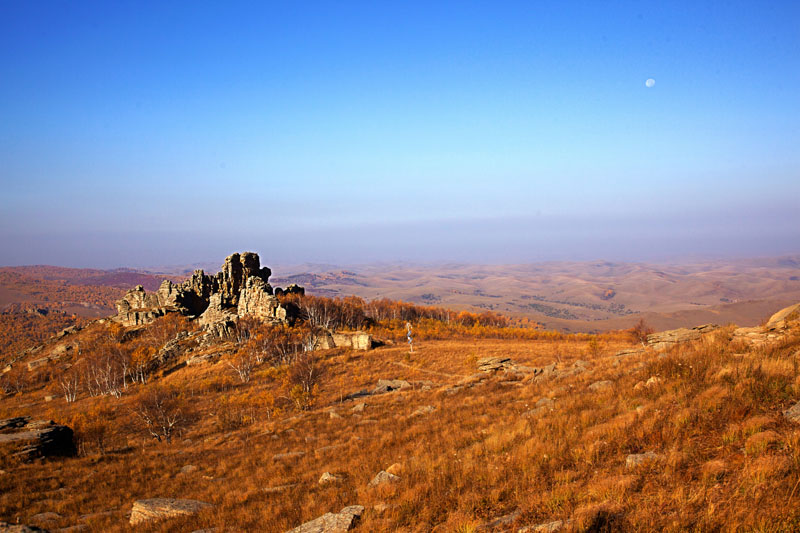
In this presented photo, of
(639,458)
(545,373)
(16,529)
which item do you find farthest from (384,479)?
(545,373)

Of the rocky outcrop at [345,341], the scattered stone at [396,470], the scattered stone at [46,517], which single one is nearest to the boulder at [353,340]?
the rocky outcrop at [345,341]

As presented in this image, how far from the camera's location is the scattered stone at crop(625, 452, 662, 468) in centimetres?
843

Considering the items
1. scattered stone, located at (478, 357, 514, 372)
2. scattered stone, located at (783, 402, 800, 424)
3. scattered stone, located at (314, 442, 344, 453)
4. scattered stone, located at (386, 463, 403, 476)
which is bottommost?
scattered stone, located at (478, 357, 514, 372)

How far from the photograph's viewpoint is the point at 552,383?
2269cm

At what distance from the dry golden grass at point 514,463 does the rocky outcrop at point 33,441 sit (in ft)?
3.65

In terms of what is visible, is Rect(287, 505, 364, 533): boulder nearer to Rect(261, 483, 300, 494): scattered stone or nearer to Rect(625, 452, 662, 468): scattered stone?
Rect(261, 483, 300, 494): scattered stone

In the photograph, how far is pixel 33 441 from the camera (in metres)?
21.6

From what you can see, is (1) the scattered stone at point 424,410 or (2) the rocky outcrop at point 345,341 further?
(2) the rocky outcrop at point 345,341

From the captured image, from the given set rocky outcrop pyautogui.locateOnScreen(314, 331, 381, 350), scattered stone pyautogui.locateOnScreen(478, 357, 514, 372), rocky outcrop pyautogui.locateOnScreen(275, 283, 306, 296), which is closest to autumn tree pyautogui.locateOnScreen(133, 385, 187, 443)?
scattered stone pyautogui.locateOnScreen(478, 357, 514, 372)

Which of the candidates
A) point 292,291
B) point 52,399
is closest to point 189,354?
point 52,399

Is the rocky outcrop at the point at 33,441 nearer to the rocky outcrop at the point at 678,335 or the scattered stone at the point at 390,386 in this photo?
the scattered stone at the point at 390,386

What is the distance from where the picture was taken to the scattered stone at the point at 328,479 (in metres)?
13.0

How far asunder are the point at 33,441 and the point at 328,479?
849 inches

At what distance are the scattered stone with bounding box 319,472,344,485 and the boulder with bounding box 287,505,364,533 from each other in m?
3.68
